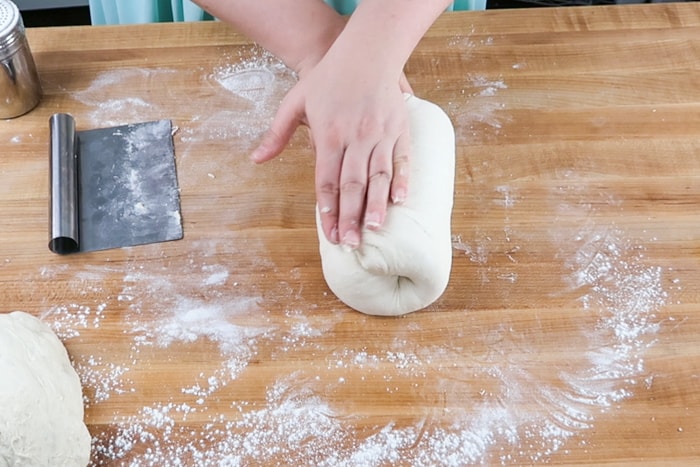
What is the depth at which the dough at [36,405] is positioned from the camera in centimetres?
91

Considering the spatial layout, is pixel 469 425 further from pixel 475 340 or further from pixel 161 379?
pixel 161 379

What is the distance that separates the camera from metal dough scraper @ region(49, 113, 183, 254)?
1.21m

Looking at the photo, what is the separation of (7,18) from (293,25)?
50 cm

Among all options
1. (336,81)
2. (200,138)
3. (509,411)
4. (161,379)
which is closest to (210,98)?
(200,138)

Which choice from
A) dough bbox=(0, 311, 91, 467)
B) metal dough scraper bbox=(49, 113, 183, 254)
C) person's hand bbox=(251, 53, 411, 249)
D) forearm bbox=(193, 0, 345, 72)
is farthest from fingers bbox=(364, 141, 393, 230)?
dough bbox=(0, 311, 91, 467)

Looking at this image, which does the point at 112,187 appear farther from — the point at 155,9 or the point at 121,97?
the point at 155,9

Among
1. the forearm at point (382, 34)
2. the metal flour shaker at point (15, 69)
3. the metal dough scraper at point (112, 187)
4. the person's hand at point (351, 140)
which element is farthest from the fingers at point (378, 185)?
the metal flour shaker at point (15, 69)

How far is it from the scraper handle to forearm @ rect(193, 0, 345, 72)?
1.21 feet

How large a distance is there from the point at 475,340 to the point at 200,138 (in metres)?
0.63

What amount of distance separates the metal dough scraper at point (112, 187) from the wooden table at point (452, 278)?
0.09 ft

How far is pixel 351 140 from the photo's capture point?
106 cm

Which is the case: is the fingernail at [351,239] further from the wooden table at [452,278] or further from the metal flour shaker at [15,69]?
the metal flour shaker at [15,69]

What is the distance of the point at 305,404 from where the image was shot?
1.05 metres

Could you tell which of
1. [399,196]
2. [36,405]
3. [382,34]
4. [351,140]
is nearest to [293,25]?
[382,34]
